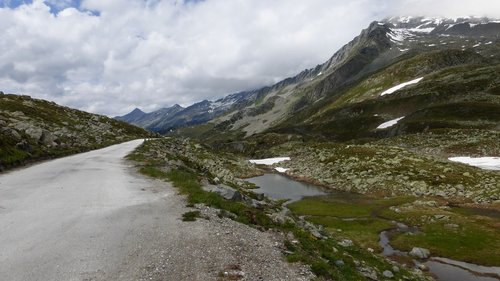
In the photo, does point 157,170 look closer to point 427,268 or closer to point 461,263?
point 427,268

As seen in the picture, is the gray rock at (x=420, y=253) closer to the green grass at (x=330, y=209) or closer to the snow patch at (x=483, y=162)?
the green grass at (x=330, y=209)

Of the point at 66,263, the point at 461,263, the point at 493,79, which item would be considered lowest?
the point at 461,263

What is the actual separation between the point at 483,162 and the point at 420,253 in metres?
56.2

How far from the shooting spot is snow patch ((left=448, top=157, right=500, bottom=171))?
7800cm

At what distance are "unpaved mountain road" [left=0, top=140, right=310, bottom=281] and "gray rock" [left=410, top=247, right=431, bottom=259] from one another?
24.3 metres

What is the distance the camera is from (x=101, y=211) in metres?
22.7

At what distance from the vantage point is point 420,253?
39.0 meters

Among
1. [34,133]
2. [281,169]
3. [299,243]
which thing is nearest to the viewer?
[299,243]

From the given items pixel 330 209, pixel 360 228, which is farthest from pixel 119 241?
pixel 330 209

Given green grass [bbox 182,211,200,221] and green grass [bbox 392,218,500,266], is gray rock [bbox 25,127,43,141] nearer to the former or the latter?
→ green grass [bbox 182,211,200,221]

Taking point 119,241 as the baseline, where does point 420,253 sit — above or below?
below

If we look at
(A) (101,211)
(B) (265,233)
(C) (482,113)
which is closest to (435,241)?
(B) (265,233)

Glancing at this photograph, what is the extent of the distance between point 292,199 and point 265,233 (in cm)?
4971

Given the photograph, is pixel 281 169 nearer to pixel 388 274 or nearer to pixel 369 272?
pixel 388 274
